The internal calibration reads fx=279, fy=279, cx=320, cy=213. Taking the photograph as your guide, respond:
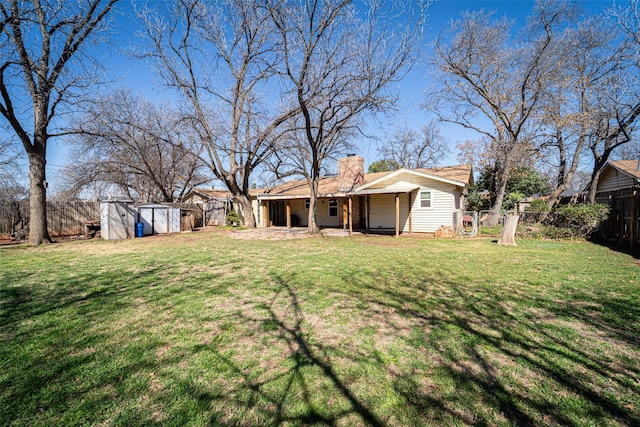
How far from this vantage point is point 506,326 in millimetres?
3430

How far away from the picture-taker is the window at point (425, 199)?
14867mm

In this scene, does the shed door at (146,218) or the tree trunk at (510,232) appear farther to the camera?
the shed door at (146,218)

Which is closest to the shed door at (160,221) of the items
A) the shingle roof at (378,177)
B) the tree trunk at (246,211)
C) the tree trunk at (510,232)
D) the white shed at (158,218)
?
the white shed at (158,218)

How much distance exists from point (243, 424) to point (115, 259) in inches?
312

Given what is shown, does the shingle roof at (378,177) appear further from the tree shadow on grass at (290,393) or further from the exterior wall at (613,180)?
the tree shadow on grass at (290,393)

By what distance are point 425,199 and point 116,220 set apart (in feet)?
50.4

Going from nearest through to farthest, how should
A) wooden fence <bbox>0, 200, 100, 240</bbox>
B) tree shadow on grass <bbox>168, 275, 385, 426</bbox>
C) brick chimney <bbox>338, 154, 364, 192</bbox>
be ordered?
tree shadow on grass <bbox>168, 275, 385, 426</bbox>, wooden fence <bbox>0, 200, 100, 240</bbox>, brick chimney <bbox>338, 154, 364, 192</bbox>

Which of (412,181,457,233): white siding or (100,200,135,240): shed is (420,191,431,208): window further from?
(100,200,135,240): shed

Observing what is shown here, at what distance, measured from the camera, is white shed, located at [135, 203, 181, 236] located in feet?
50.5

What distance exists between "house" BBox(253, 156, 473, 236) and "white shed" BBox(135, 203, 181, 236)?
5.77 metres

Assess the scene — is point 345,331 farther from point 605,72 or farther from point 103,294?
point 605,72

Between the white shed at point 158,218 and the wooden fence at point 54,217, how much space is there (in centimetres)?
331

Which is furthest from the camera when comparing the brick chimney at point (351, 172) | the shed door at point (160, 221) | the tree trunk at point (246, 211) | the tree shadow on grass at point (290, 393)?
the tree trunk at point (246, 211)

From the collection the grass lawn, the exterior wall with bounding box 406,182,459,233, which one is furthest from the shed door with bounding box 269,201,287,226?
the grass lawn
